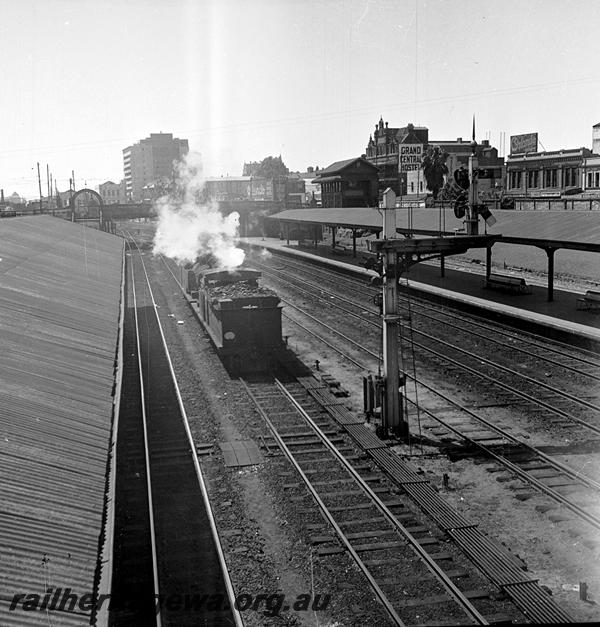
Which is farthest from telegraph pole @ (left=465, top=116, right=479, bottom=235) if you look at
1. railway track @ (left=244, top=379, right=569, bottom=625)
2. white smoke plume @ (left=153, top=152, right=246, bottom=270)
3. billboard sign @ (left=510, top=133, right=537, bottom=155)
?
billboard sign @ (left=510, top=133, right=537, bottom=155)

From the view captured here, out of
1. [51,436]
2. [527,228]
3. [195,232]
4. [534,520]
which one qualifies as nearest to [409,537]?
[534,520]

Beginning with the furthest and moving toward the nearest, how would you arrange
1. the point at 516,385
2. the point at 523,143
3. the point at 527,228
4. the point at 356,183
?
the point at 523,143, the point at 356,183, the point at 527,228, the point at 516,385

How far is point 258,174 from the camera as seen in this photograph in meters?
163

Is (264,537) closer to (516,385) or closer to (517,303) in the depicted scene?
(516,385)

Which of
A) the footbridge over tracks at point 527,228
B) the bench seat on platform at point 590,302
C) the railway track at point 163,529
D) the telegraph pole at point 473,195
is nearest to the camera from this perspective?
the railway track at point 163,529

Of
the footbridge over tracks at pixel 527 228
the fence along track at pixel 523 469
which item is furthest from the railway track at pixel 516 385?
the footbridge over tracks at pixel 527 228

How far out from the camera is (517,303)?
31688mm

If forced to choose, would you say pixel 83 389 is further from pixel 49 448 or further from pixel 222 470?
pixel 222 470

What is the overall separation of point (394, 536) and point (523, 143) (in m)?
91.6

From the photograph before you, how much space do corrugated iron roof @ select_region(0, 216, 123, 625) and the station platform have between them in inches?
453

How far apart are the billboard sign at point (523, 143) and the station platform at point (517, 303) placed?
5124cm

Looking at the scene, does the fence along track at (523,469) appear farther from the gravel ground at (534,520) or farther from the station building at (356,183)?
the station building at (356,183)

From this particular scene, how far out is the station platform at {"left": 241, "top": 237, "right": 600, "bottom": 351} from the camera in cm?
2564

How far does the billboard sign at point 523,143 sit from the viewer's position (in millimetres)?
91750
